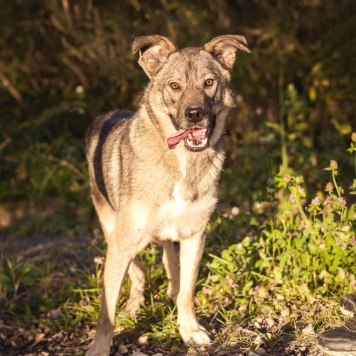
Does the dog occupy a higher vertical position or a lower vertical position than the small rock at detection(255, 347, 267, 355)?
higher

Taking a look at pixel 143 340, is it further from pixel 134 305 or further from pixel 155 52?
pixel 155 52

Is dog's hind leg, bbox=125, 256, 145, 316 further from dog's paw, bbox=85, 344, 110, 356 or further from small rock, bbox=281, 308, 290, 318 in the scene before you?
small rock, bbox=281, 308, 290, 318

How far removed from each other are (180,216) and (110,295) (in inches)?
27.3

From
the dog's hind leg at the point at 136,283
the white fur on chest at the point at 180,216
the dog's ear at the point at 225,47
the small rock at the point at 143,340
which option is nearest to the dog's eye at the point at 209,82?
the dog's ear at the point at 225,47

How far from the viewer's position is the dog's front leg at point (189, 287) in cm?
456

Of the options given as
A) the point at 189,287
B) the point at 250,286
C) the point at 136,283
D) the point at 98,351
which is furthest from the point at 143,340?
the point at 250,286

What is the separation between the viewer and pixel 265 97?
345 inches

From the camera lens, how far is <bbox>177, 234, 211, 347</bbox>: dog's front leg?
179 inches

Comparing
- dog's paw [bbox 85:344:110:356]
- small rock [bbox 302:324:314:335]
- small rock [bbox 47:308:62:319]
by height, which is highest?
small rock [bbox 302:324:314:335]

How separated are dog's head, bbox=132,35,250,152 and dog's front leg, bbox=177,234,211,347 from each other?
0.72 metres

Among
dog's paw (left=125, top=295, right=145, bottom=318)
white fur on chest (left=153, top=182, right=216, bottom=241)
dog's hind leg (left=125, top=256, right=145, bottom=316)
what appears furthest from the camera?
dog's hind leg (left=125, top=256, right=145, bottom=316)

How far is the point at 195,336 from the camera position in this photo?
14.8 ft

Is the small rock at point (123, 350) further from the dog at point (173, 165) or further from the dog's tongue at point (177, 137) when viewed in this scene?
the dog's tongue at point (177, 137)

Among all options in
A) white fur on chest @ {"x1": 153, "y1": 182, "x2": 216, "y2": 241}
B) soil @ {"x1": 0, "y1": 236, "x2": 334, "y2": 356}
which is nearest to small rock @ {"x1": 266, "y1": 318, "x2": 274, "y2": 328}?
soil @ {"x1": 0, "y1": 236, "x2": 334, "y2": 356}
